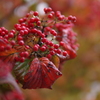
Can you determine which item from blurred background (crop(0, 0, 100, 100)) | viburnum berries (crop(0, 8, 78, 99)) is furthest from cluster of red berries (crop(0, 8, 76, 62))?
blurred background (crop(0, 0, 100, 100))

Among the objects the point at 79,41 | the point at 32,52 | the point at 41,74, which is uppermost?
the point at 79,41

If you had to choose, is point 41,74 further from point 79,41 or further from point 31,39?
point 79,41

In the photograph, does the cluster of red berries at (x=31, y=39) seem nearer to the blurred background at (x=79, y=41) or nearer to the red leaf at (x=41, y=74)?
the red leaf at (x=41, y=74)

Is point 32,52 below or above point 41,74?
above

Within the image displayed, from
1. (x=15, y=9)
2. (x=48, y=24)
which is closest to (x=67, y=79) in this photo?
(x=15, y=9)

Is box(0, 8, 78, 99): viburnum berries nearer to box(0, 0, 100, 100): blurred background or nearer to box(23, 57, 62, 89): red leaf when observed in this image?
box(23, 57, 62, 89): red leaf

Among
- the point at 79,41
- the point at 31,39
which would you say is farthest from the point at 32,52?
the point at 79,41
